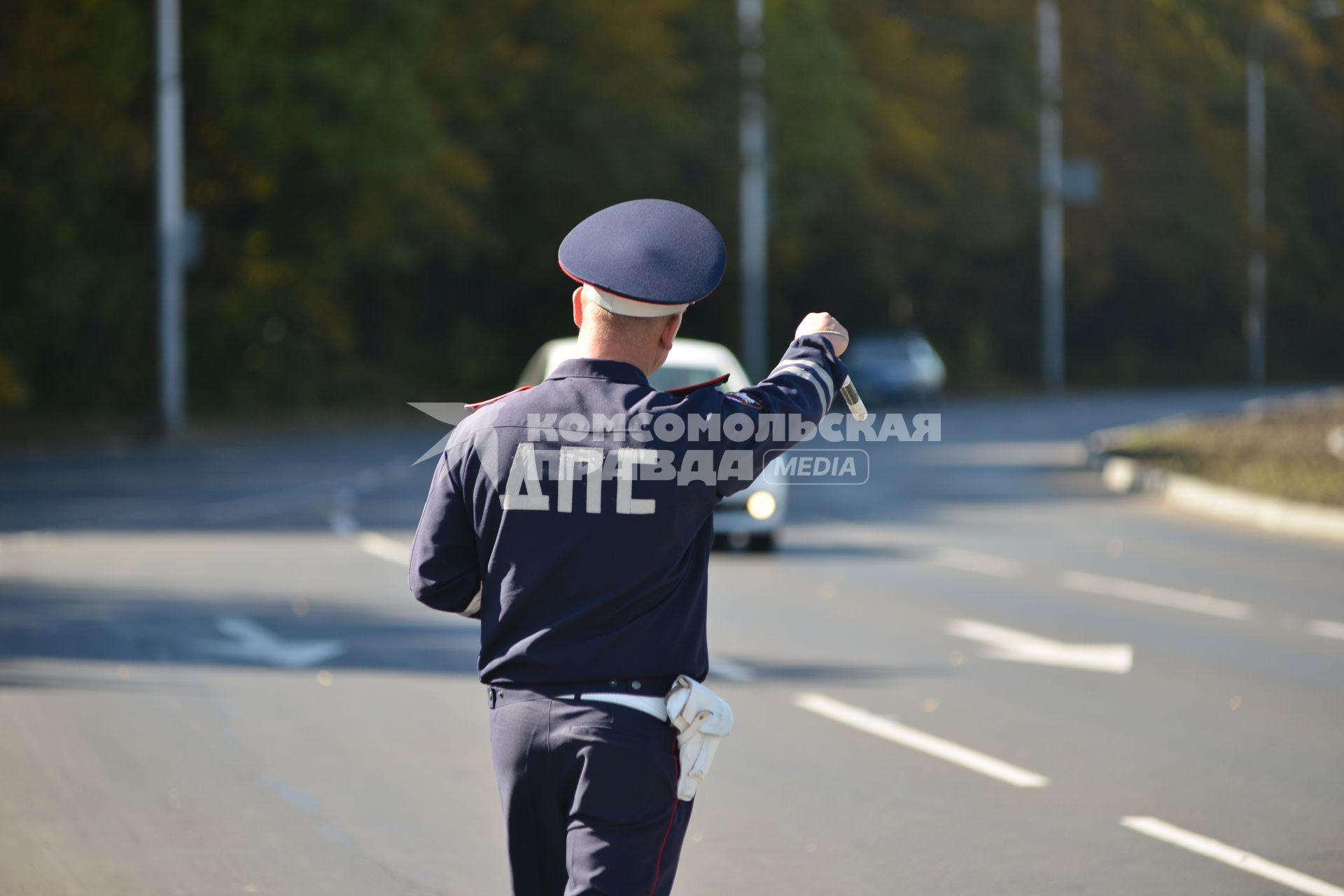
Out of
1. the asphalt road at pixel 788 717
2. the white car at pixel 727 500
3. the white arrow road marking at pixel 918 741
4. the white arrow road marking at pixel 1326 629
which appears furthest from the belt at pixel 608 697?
the white car at pixel 727 500

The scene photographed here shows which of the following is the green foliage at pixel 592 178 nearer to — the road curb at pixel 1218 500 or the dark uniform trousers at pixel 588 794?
the road curb at pixel 1218 500

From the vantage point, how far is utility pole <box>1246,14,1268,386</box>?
58.5 metres

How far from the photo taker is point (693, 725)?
3.47 m

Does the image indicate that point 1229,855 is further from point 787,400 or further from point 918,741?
point 787,400

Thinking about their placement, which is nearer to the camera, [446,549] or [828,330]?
[446,549]

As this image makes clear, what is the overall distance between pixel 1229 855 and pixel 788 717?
8.74 ft

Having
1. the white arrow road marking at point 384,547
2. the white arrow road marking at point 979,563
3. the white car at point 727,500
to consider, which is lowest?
the white arrow road marking at point 979,563

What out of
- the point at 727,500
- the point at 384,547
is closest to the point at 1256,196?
the point at 727,500

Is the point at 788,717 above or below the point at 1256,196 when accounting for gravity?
below

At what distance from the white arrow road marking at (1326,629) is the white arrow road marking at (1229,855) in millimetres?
4836

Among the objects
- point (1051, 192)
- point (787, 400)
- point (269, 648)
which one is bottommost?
point (269, 648)

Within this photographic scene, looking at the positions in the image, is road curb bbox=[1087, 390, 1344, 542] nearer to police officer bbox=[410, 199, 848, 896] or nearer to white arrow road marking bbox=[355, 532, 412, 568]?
white arrow road marking bbox=[355, 532, 412, 568]

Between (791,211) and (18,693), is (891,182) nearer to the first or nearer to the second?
(791,211)

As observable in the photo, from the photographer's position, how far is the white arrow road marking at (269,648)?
995cm
